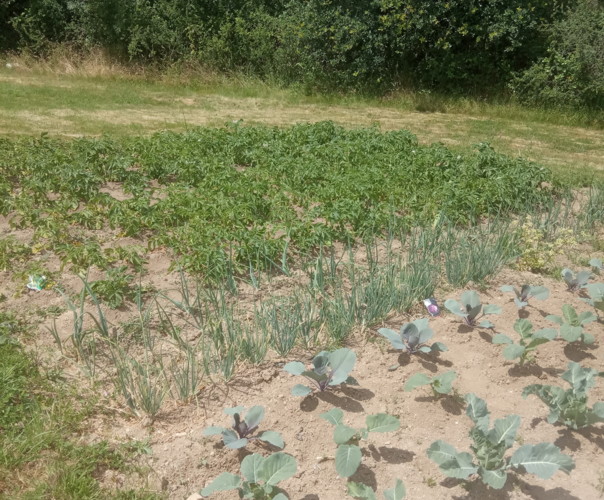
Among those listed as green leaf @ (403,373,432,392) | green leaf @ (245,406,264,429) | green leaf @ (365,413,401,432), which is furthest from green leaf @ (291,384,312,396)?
green leaf @ (403,373,432,392)

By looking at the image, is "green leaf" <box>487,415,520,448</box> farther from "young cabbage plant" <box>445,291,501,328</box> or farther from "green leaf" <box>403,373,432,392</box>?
"young cabbage plant" <box>445,291,501,328</box>

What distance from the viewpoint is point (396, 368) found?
3844 mm

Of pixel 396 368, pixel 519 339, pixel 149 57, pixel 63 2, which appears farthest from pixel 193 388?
pixel 63 2

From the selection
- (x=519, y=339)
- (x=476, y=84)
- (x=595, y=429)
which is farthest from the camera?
(x=476, y=84)

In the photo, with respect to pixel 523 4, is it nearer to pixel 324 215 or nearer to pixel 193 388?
pixel 324 215

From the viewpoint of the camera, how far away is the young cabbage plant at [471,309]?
Result: 4152 mm

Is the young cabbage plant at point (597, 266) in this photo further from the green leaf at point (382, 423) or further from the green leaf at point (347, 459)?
the green leaf at point (347, 459)

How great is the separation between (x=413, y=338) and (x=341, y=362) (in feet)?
1.60

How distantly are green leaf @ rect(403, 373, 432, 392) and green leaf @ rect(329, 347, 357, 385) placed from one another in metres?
0.28

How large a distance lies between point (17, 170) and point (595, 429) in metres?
5.20

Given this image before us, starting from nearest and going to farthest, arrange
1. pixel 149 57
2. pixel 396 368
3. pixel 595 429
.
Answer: pixel 595 429, pixel 396 368, pixel 149 57

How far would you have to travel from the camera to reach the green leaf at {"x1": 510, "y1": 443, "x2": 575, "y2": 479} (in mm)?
2908

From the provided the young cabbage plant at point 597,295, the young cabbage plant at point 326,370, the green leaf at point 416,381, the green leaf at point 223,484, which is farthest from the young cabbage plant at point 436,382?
the young cabbage plant at point 597,295

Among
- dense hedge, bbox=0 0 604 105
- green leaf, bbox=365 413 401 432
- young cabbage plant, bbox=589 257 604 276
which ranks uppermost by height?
dense hedge, bbox=0 0 604 105
